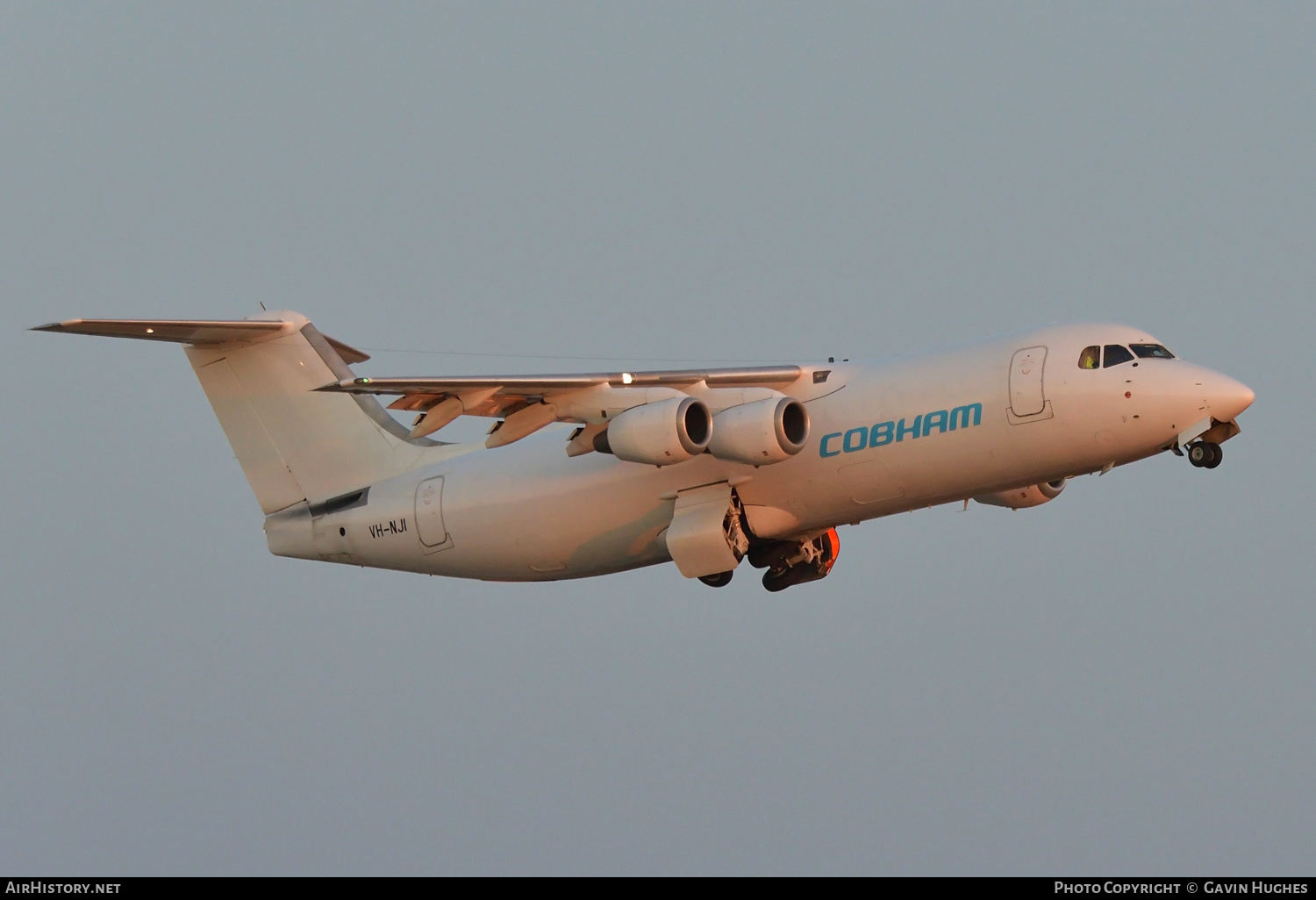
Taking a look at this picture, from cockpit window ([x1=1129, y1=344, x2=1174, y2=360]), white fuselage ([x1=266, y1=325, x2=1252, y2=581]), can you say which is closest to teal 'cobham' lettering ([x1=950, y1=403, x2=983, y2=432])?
white fuselage ([x1=266, y1=325, x2=1252, y2=581])

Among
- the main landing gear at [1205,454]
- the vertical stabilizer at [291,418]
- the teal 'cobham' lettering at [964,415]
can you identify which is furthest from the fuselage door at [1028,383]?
the vertical stabilizer at [291,418]

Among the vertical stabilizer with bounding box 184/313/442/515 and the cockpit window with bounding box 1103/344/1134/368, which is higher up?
the vertical stabilizer with bounding box 184/313/442/515

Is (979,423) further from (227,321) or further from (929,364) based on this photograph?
(227,321)

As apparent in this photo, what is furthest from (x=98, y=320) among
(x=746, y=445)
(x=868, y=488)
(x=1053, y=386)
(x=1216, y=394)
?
(x=1216, y=394)

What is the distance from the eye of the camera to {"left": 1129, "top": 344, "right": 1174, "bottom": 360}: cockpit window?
48.3ft

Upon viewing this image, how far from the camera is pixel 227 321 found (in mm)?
18172

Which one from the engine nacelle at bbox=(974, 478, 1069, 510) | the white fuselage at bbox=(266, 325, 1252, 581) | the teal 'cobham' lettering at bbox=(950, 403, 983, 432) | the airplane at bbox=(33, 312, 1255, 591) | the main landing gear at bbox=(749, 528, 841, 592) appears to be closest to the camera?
the white fuselage at bbox=(266, 325, 1252, 581)

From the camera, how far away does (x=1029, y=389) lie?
14766 mm

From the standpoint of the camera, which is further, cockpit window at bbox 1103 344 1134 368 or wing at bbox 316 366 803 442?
wing at bbox 316 366 803 442

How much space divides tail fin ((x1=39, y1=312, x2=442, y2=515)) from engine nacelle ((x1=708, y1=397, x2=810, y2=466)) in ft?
14.5

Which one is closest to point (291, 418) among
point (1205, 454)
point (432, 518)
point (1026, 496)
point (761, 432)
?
point (432, 518)

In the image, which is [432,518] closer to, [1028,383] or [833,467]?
[833,467]

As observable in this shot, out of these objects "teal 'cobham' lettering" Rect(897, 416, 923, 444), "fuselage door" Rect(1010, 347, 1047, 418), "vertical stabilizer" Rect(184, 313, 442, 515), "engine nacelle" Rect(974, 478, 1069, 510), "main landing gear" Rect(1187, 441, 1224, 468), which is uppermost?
"vertical stabilizer" Rect(184, 313, 442, 515)

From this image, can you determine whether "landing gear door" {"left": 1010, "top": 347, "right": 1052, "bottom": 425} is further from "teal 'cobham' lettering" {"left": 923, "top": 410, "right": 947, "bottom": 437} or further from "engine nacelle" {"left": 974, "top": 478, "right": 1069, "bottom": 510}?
"engine nacelle" {"left": 974, "top": 478, "right": 1069, "bottom": 510}
